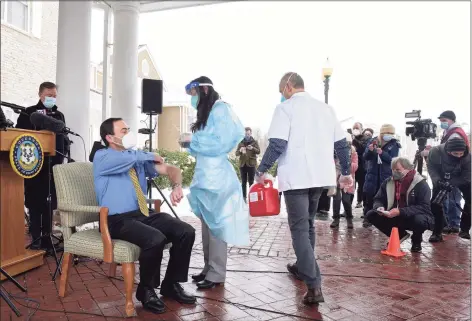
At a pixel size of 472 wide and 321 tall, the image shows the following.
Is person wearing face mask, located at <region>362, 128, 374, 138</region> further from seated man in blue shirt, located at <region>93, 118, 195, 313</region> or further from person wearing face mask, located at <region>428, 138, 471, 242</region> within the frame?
seated man in blue shirt, located at <region>93, 118, 195, 313</region>

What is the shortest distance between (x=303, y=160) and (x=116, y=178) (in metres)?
1.33

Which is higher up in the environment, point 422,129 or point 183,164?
point 422,129

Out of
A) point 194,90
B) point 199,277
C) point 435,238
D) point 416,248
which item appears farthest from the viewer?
point 435,238

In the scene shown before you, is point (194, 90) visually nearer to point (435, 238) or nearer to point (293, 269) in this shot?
point (293, 269)

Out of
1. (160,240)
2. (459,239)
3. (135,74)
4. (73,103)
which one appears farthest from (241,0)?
(135,74)

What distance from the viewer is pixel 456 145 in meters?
5.07

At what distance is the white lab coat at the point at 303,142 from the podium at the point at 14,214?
2020 mm

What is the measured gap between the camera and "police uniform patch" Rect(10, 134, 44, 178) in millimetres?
3096

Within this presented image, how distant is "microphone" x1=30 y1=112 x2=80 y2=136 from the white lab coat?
1879 millimetres

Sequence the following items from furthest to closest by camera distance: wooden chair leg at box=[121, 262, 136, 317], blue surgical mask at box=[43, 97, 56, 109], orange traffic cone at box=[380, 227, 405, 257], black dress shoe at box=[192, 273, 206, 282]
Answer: orange traffic cone at box=[380, 227, 405, 257] → blue surgical mask at box=[43, 97, 56, 109] → black dress shoe at box=[192, 273, 206, 282] → wooden chair leg at box=[121, 262, 136, 317]

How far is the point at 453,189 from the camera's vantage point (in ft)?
18.3

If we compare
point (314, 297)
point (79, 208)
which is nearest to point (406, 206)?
point (314, 297)

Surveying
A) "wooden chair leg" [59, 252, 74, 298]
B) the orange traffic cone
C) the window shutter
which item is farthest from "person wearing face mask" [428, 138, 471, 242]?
the window shutter

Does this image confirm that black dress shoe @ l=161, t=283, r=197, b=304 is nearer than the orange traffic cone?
Yes
